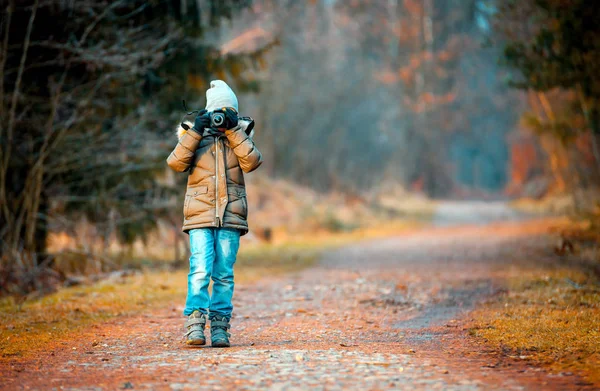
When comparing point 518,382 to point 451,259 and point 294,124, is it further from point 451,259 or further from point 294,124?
point 294,124

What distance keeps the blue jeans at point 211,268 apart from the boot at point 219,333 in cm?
5

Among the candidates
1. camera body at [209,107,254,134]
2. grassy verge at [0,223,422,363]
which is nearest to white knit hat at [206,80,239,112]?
camera body at [209,107,254,134]

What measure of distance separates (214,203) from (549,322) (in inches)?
132

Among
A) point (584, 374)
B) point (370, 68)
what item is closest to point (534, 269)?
point (584, 374)

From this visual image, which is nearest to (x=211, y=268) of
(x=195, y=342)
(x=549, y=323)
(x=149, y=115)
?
(x=195, y=342)

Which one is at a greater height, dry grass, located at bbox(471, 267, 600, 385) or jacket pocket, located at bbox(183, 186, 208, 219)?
jacket pocket, located at bbox(183, 186, 208, 219)

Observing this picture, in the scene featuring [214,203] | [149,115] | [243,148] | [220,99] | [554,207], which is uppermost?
[149,115]

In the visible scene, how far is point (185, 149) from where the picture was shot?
6934 millimetres

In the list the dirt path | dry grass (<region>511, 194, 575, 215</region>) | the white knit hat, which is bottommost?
the dirt path

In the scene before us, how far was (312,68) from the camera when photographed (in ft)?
124

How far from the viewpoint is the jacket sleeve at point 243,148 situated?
275 inches

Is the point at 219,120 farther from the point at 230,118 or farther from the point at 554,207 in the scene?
the point at 554,207

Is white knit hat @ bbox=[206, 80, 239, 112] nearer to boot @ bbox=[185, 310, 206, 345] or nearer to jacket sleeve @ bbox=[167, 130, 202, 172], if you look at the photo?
jacket sleeve @ bbox=[167, 130, 202, 172]

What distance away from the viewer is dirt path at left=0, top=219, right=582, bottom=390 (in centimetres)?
540
